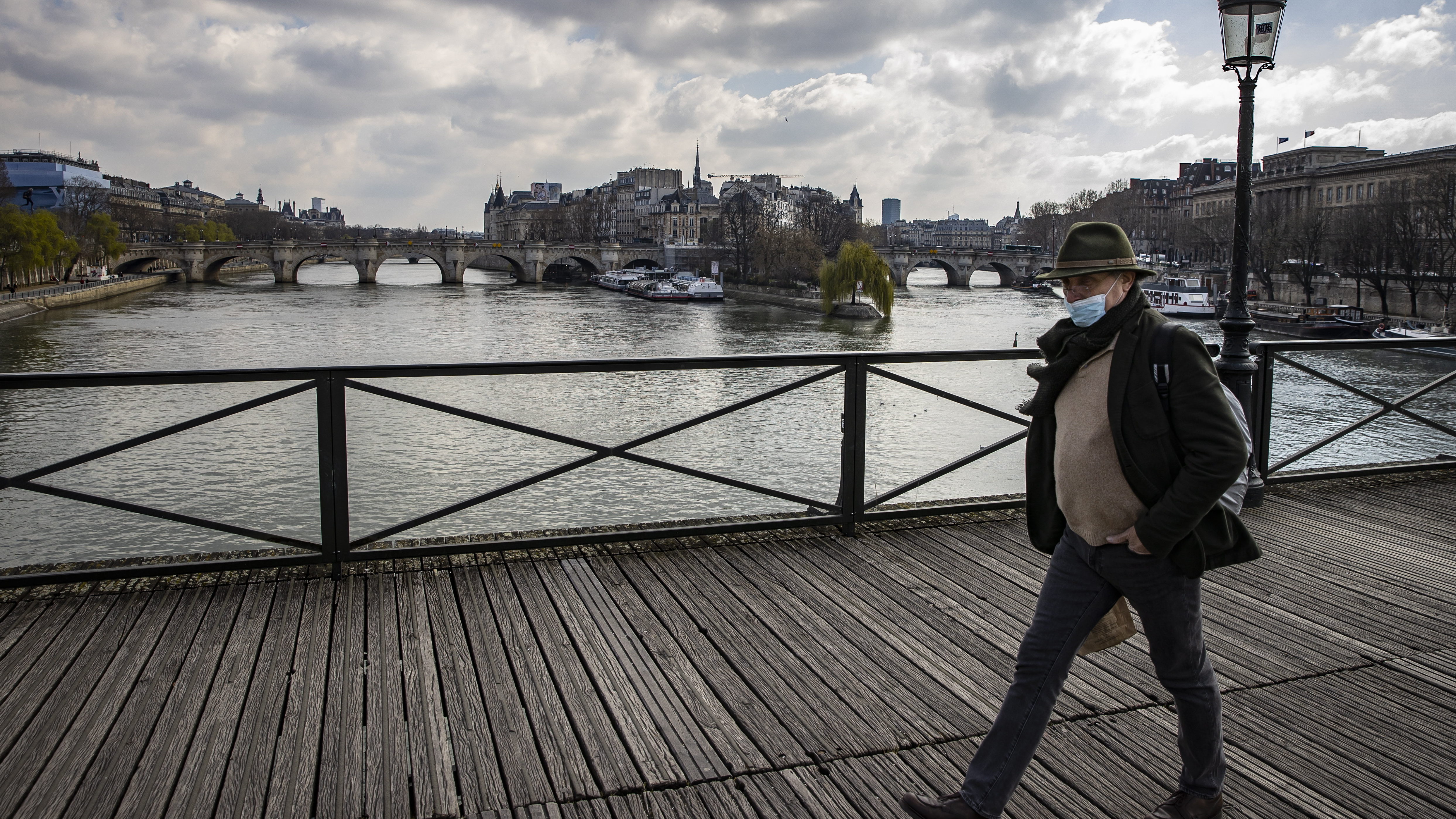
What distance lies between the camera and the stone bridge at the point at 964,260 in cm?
7450

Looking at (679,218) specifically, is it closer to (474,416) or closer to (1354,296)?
(1354,296)

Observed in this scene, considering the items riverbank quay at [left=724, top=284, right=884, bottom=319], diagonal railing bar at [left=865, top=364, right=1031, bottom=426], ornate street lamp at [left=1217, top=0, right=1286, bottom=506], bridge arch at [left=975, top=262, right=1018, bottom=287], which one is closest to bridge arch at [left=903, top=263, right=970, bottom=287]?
bridge arch at [left=975, top=262, right=1018, bottom=287]

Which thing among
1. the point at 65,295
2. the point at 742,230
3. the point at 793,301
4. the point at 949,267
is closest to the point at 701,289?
the point at 793,301

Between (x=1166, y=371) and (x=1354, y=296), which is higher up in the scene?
(x=1354, y=296)

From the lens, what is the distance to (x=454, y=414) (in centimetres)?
420

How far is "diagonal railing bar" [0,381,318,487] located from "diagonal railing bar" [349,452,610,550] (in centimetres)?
63

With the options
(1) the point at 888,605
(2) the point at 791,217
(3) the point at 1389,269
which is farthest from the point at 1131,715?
(2) the point at 791,217

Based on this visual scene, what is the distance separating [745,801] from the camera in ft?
7.94

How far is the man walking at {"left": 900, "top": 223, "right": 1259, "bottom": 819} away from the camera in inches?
79.4

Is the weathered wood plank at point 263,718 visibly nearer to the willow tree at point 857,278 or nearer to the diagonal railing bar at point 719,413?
the diagonal railing bar at point 719,413

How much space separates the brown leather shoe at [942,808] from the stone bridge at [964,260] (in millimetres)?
73320

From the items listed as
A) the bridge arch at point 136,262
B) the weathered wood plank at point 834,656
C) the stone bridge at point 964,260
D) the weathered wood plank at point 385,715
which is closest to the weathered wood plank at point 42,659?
the weathered wood plank at point 385,715

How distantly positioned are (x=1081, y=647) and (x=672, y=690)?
1216 mm

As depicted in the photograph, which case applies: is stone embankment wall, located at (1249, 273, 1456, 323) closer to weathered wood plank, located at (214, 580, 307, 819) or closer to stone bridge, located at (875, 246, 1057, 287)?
stone bridge, located at (875, 246, 1057, 287)
